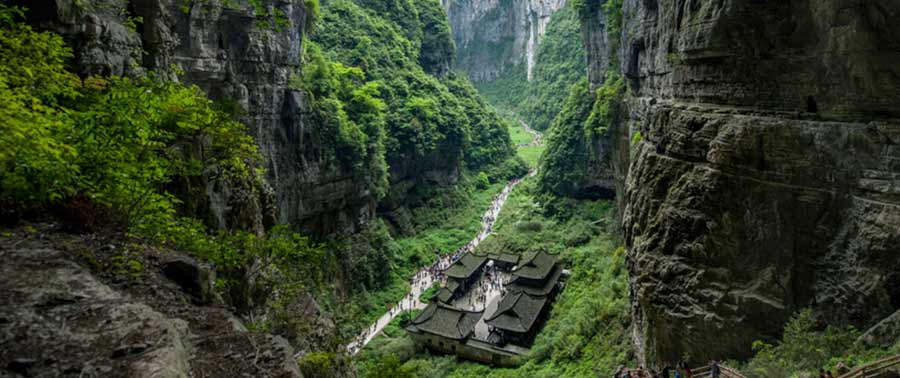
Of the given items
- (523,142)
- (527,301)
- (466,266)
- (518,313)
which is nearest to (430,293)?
(466,266)

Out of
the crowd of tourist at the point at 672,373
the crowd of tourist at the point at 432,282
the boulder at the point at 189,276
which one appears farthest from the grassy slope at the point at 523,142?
the boulder at the point at 189,276

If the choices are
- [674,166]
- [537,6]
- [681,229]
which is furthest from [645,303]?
[537,6]

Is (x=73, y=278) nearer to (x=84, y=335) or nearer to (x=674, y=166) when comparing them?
(x=84, y=335)

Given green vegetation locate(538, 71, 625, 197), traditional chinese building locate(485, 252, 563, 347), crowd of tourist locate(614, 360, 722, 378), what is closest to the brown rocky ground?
crowd of tourist locate(614, 360, 722, 378)

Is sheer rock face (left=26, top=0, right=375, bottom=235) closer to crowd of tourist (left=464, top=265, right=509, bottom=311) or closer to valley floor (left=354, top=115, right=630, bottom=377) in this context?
valley floor (left=354, top=115, right=630, bottom=377)

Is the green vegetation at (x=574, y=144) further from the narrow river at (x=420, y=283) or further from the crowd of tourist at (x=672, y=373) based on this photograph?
the crowd of tourist at (x=672, y=373)

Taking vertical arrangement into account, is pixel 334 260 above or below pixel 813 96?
below

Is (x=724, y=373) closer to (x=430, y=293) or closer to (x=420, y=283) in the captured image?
(x=430, y=293)
